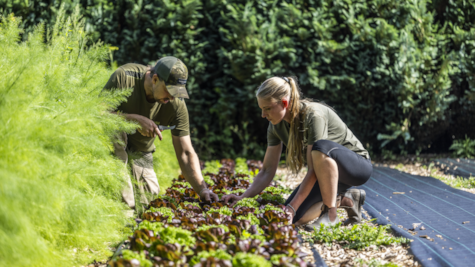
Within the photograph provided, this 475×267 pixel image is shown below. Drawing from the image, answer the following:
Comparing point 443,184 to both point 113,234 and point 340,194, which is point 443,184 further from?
point 113,234

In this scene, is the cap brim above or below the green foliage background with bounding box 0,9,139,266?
above

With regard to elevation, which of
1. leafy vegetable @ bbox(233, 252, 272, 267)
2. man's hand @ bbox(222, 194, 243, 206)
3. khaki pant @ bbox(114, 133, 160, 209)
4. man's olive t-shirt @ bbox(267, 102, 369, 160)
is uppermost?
man's olive t-shirt @ bbox(267, 102, 369, 160)

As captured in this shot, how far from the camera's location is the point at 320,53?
662 cm

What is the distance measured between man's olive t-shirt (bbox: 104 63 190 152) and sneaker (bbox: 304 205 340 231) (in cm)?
137

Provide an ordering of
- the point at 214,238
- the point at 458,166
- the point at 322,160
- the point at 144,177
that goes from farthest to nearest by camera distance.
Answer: the point at 458,166
the point at 144,177
the point at 322,160
the point at 214,238

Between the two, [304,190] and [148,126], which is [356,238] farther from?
[148,126]

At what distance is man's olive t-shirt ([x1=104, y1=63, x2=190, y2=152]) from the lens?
3264 mm

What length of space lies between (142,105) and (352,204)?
2.02 m

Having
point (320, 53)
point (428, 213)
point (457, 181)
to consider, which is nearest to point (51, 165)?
point (428, 213)

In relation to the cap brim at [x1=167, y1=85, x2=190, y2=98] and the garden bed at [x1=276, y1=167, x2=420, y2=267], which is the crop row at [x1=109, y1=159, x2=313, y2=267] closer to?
the garden bed at [x1=276, y1=167, x2=420, y2=267]

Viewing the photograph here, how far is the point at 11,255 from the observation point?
1.71 metres

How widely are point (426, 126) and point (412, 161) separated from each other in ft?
2.42

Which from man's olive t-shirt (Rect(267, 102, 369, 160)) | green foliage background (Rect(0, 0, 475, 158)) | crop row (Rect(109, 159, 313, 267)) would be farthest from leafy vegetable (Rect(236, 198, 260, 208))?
green foliage background (Rect(0, 0, 475, 158))

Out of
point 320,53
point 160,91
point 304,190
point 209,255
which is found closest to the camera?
point 209,255
